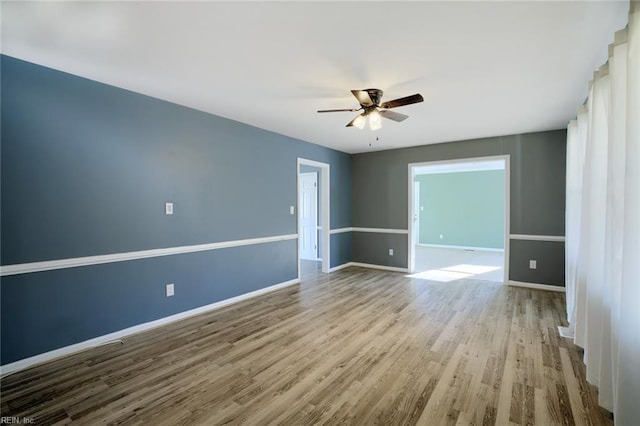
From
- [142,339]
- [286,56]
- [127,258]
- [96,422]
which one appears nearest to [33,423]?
[96,422]

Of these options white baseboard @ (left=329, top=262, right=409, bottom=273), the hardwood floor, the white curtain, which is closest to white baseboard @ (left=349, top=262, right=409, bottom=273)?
white baseboard @ (left=329, top=262, right=409, bottom=273)

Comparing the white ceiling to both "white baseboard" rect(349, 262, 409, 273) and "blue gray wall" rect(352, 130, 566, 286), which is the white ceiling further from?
"white baseboard" rect(349, 262, 409, 273)

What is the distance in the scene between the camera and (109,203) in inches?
113

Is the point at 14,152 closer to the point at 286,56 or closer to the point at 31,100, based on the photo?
the point at 31,100

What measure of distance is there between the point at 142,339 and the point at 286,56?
3.01m

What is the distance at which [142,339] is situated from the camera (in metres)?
2.93

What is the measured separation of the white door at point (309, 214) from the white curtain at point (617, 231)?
5409mm

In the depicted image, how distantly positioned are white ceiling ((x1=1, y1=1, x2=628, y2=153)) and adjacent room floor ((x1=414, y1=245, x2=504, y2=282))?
3.24 meters

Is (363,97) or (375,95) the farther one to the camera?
(375,95)

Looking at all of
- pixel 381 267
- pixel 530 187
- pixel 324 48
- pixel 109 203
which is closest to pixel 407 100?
pixel 324 48

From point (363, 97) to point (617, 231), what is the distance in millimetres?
2056

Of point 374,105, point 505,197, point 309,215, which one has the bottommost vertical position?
point 309,215

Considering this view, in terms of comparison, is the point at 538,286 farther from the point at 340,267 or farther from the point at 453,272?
the point at 340,267

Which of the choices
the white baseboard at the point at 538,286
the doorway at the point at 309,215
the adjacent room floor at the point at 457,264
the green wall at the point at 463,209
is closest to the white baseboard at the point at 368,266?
the adjacent room floor at the point at 457,264
